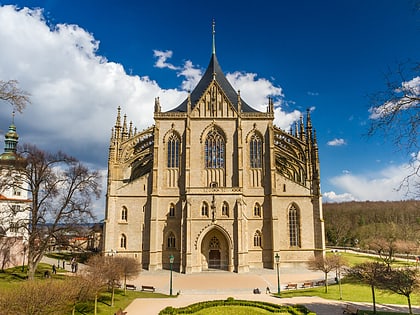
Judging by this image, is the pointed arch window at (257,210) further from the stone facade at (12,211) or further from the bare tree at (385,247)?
the stone facade at (12,211)

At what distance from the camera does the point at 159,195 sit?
130 ft

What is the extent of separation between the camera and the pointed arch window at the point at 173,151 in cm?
4100

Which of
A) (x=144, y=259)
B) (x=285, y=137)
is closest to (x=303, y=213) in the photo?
(x=285, y=137)

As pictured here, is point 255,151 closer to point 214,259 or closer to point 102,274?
point 214,259

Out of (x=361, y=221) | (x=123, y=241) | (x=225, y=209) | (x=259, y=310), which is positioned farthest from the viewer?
(x=361, y=221)

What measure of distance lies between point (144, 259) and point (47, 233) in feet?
45.8

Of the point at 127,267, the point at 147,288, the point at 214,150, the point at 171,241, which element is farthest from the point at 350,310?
the point at 214,150

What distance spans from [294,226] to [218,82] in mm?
24628

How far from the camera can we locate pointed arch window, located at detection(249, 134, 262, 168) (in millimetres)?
41188

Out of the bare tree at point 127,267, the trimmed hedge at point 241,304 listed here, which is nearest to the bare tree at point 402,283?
the trimmed hedge at point 241,304

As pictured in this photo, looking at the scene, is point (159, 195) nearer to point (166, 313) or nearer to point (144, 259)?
point (144, 259)

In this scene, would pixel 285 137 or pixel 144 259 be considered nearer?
pixel 144 259

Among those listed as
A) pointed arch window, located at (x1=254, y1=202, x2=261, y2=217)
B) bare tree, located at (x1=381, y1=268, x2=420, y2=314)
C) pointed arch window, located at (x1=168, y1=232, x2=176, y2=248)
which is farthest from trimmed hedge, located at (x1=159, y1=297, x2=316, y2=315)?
pointed arch window, located at (x1=254, y1=202, x2=261, y2=217)

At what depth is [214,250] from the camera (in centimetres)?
3788
